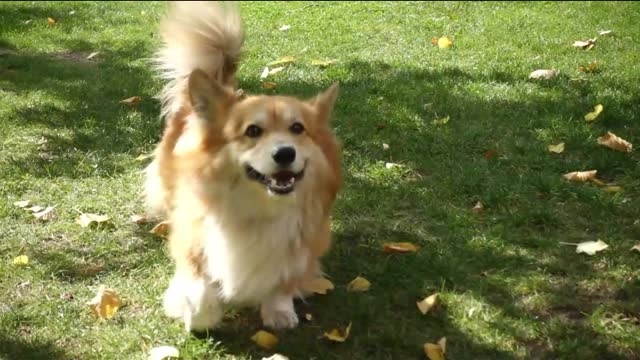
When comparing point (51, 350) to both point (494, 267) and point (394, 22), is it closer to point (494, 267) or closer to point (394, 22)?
point (494, 267)

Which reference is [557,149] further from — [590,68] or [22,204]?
[22,204]

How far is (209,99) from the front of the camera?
295 cm

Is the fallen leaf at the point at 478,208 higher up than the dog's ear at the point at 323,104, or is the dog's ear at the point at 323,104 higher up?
the dog's ear at the point at 323,104

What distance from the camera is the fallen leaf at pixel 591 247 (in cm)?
335

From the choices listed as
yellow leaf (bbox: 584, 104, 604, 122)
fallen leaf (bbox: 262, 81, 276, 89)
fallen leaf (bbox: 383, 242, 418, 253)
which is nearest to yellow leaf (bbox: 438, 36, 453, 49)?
fallen leaf (bbox: 262, 81, 276, 89)

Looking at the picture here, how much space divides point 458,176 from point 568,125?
3.36 ft

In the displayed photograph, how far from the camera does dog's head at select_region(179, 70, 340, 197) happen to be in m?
2.78

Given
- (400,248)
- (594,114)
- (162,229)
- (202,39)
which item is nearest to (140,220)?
(162,229)

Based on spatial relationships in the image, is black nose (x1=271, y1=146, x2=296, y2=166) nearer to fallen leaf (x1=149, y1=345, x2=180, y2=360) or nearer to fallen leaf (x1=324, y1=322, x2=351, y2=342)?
fallen leaf (x1=324, y1=322, x2=351, y2=342)

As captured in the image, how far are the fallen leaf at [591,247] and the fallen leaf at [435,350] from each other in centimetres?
104

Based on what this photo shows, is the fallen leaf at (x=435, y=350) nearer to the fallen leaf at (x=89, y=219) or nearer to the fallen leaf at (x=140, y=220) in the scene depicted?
the fallen leaf at (x=140, y=220)

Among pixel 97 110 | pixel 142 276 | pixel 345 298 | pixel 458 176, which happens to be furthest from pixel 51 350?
pixel 97 110

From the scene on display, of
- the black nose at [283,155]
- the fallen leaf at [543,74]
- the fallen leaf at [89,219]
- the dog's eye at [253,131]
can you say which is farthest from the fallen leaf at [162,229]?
the fallen leaf at [543,74]

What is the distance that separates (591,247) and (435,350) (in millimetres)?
1140
